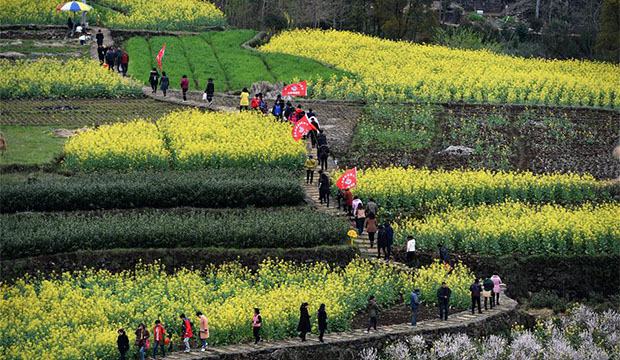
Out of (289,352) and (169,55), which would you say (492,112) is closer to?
(169,55)

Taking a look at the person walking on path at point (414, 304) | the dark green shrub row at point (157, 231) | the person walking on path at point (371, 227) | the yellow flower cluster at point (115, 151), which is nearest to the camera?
the person walking on path at point (414, 304)

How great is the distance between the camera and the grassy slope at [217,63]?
6606 cm

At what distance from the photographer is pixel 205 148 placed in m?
51.7

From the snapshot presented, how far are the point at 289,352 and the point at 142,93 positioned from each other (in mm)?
25437

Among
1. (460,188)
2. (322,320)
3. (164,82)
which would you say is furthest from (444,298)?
(164,82)

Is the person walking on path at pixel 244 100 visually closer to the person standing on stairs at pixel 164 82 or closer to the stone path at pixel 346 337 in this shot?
the person standing on stairs at pixel 164 82

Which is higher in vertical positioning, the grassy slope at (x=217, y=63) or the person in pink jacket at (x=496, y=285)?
the grassy slope at (x=217, y=63)

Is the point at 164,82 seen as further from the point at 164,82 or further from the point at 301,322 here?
the point at 301,322

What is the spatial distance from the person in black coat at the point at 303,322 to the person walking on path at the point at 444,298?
377cm

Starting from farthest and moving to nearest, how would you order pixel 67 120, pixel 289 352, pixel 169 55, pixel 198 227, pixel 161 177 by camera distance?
pixel 169 55
pixel 67 120
pixel 161 177
pixel 198 227
pixel 289 352

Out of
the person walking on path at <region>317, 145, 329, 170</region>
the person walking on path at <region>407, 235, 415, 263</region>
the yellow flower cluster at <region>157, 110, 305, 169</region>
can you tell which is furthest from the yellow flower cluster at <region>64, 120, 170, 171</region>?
the person walking on path at <region>407, 235, 415, 263</region>

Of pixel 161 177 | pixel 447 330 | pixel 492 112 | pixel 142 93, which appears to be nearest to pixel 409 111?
pixel 492 112

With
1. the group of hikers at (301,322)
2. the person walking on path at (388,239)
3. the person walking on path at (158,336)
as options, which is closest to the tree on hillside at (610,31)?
the person walking on path at (388,239)

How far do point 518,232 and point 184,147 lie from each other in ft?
40.4
